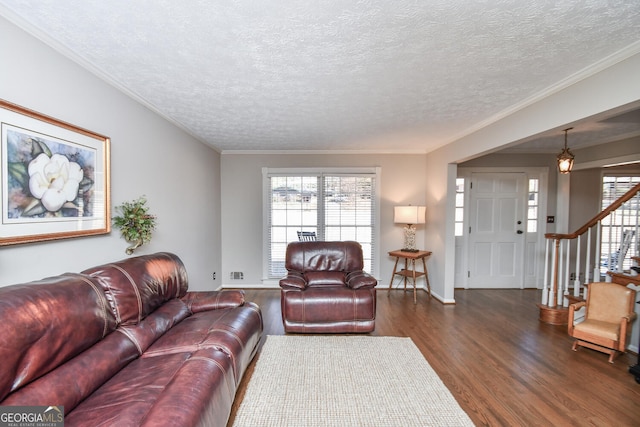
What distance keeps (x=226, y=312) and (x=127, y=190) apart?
1.43 metres

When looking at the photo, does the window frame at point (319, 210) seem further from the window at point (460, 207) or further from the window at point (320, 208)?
the window at point (460, 207)

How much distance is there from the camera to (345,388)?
2049 mm

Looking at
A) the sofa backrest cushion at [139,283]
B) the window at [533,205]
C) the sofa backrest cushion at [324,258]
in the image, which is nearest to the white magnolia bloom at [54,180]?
the sofa backrest cushion at [139,283]

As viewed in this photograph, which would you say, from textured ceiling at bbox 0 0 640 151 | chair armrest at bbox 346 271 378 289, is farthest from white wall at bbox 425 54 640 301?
chair armrest at bbox 346 271 378 289

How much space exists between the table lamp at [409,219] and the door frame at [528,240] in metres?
0.91

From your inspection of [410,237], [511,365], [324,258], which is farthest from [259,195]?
[511,365]

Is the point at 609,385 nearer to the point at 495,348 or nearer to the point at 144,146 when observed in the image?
the point at 495,348

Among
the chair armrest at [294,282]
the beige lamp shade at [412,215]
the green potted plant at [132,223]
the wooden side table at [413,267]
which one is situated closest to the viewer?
the green potted plant at [132,223]

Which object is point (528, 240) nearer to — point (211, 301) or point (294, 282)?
point (294, 282)

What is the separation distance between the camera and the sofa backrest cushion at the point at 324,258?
12.0 ft

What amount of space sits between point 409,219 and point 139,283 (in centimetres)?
368

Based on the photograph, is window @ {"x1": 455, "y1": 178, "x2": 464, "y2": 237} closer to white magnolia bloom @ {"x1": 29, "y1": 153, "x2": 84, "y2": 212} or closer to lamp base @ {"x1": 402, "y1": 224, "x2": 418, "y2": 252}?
lamp base @ {"x1": 402, "y1": 224, "x2": 418, "y2": 252}

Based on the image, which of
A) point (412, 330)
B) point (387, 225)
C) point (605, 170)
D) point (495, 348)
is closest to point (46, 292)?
point (412, 330)

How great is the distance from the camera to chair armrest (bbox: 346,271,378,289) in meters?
3.02
